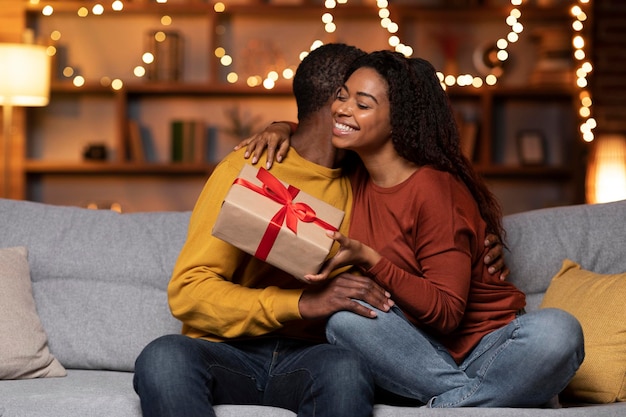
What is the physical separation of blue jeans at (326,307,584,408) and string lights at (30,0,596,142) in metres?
3.40

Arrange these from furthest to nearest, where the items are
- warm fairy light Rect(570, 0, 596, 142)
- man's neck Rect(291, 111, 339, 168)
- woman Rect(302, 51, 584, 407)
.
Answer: warm fairy light Rect(570, 0, 596, 142)
man's neck Rect(291, 111, 339, 168)
woman Rect(302, 51, 584, 407)

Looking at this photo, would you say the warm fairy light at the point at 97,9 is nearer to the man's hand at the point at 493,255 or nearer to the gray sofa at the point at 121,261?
the gray sofa at the point at 121,261

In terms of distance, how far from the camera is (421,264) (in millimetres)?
1959

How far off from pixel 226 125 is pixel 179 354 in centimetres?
358

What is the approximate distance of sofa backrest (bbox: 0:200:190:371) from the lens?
2.38 m

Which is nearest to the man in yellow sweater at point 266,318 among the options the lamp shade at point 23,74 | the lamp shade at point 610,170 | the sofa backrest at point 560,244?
the sofa backrest at point 560,244

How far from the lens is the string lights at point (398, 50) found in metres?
5.10

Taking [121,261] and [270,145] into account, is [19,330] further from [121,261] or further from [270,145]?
[270,145]

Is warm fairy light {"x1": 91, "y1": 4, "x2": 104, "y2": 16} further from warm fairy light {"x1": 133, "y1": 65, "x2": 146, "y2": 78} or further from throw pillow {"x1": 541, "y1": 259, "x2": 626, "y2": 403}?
throw pillow {"x1": 541, "y1": 259, "x2": 626, "y2": 403}

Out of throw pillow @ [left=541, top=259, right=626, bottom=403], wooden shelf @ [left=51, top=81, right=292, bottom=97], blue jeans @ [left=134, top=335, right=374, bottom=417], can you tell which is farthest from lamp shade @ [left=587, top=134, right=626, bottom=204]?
blue jeans @ [left=134, top=335, right=374, bottom=417]

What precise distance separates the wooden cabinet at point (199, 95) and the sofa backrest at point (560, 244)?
2.69 metres

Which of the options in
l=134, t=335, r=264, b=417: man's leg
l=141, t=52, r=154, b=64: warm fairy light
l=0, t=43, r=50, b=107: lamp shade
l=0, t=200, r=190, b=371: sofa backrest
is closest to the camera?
l=134, t=335, r=264, b=417: man's leg

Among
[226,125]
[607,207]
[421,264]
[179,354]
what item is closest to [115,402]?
[179,354]

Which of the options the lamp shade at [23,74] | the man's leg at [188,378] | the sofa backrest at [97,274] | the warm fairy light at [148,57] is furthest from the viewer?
the warm fairy light at [148,57]
